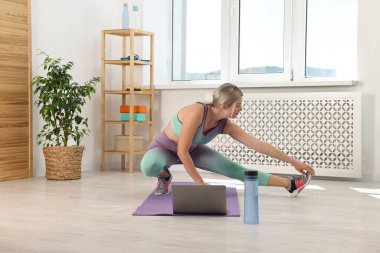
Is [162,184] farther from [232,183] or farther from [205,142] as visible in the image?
[232,183]

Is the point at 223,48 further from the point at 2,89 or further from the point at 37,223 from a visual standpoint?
the point at 37,223

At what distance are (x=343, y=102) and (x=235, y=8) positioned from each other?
1.34m

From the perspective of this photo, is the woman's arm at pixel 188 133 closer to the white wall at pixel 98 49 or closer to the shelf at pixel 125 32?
the white wall at pixel 98 49

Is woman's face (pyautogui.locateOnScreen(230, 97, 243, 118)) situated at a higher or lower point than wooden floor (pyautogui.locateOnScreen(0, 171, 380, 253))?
higher

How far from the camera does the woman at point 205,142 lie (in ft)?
11.5

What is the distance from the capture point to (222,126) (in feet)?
12.5

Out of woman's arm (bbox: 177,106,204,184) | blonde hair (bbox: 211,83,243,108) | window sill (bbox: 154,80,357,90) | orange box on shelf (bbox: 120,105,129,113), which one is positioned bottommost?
woman's arm (bbox: 177,106,204,184)

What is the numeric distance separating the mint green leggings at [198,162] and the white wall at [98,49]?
52.8 inches

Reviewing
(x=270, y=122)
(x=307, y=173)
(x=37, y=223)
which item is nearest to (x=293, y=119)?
(x=270, y=122)

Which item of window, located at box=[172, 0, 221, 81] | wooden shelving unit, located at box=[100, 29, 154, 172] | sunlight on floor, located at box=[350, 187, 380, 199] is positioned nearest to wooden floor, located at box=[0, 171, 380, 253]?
sunlight on floor, located at box=[350, 187, 380, 199]

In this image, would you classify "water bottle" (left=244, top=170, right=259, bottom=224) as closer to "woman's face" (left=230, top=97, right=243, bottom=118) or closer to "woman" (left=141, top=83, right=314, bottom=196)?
"woman" (left=141, top=83, right=314, bottom=196)

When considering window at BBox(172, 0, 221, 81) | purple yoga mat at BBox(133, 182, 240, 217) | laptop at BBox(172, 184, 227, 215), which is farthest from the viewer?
window at BBox(172, 0, 221, 81)

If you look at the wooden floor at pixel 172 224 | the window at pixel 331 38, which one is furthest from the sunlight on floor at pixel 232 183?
the window at pixel 331 38

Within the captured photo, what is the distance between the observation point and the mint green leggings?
3859mm
